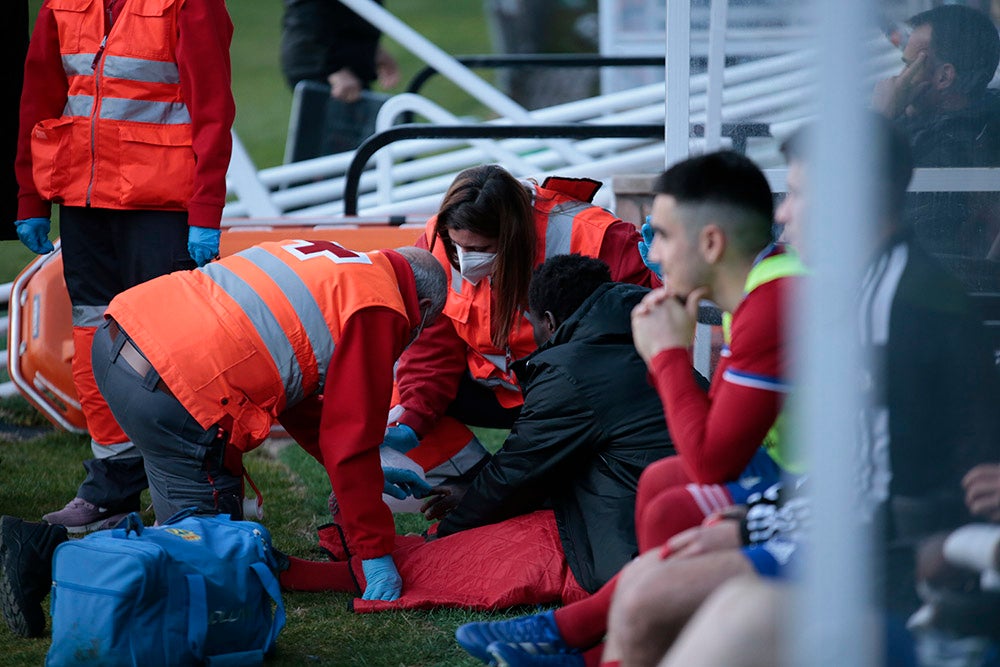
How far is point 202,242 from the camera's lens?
3426mm

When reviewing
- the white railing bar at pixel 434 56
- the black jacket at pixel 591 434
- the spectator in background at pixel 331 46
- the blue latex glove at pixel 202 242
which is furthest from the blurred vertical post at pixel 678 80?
the spectator in background at pixel 331 46

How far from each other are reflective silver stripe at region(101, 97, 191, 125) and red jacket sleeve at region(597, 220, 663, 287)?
1293mm

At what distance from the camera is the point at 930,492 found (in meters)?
1.65

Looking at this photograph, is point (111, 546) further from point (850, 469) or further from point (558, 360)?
point (850, 469)

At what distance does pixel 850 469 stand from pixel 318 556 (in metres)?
2.47

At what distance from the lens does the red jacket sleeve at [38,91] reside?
359cm

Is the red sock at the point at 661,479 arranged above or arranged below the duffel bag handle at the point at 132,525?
above

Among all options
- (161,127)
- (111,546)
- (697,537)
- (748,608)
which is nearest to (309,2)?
(161,127)

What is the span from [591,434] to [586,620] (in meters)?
0.64

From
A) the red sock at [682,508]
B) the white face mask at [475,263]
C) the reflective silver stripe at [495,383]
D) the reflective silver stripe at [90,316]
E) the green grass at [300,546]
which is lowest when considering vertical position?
the green grass at [300,546]

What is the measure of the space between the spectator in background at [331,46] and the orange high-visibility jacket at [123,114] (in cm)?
341

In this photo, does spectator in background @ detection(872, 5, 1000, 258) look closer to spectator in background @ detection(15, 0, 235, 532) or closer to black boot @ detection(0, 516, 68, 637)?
spectator in background @ detection(15, 0, 235, 532)

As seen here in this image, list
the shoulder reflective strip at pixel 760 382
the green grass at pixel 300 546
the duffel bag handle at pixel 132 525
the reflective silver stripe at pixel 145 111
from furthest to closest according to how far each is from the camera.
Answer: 1. the reflective silver stripe at pixel 145 111
2. the green grass at pixel 300 546
3. the duffel bag handle at pixel 132 525
4. the shoulder reflective strip at pixel 760 382

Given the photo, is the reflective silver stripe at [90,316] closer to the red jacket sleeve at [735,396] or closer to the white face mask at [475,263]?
A: the white face mask at [475,263]
